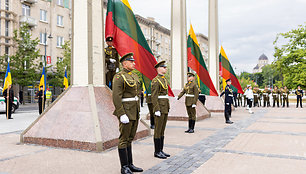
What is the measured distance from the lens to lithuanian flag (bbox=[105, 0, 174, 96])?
718 cm

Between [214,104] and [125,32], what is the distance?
11.1m

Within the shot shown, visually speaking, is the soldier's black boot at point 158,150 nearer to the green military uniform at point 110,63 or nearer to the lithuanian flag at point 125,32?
the lithuanian flag at point 125,32

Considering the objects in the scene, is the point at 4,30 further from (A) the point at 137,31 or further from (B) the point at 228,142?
(B) the point at 228,142

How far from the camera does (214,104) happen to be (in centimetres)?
1703

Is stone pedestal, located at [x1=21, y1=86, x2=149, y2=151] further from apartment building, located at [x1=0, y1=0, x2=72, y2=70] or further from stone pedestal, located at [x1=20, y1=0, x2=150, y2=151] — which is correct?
apartment building, located at [x1=0, y1=0, x2=72, y2=70]

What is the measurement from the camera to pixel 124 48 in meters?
7.17

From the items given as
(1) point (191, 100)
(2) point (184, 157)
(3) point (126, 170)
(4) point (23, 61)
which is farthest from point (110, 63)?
(4) point (23, 61)

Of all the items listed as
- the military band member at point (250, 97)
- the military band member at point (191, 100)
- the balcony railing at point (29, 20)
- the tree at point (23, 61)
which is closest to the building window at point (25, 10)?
the balcony railing at point (29, 20)

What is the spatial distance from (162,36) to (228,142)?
56.8 metres

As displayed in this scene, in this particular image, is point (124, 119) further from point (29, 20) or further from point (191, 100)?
point (29, 20)

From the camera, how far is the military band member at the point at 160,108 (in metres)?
5.47

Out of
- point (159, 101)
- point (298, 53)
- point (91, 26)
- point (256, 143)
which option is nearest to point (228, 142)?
Answer: point (256, 143)

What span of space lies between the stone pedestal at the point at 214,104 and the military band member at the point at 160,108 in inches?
450

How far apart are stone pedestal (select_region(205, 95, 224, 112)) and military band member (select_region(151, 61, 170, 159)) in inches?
450
